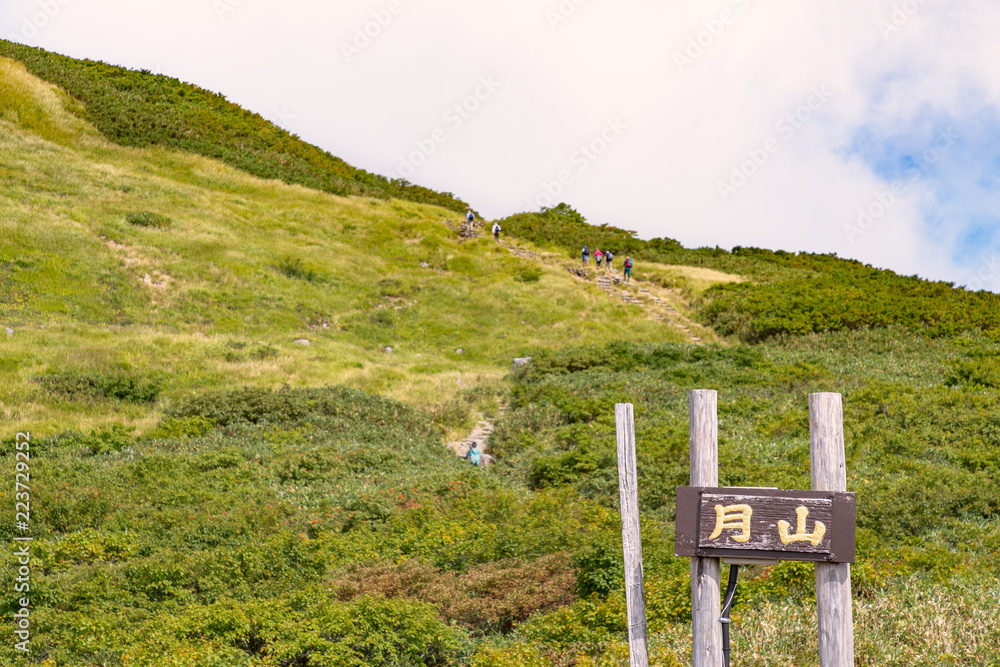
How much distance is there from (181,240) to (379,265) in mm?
9586

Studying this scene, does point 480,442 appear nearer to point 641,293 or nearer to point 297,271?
point 297,271

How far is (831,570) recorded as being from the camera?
5258 millimetres

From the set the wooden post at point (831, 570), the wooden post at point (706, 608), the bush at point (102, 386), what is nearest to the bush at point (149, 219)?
the bush at point (102, 386)

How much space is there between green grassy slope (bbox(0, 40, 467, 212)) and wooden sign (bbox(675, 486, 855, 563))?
47881mm

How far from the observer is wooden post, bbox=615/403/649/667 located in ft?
19.4

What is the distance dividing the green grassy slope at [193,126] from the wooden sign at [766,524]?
1885 inches

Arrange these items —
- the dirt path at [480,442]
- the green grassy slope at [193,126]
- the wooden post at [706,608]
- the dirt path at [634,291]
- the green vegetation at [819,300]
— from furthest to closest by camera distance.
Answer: the green grassy slope at [193,126]
the dirt path at [634,291]
the green vegetation at [819,300]
the dirt path at [480,442]
the wooden post at [706,608]

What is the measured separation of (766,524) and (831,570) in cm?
56

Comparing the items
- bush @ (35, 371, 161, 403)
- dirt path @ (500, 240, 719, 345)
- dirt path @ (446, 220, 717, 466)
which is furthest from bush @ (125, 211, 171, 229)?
dirt path @ (500, 240, 719, 345)

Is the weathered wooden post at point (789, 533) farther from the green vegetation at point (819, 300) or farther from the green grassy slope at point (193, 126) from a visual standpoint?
the green grassy slope at point (193, 126)

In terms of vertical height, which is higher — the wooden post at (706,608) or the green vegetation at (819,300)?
the green vegetation at (819,300)

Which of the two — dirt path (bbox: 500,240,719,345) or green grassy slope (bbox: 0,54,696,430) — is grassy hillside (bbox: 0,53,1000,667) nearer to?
green grassy slope (bbox: 0,54,696,430)

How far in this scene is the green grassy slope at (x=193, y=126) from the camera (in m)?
48.2

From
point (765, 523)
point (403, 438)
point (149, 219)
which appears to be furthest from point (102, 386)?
point (765, 523)
